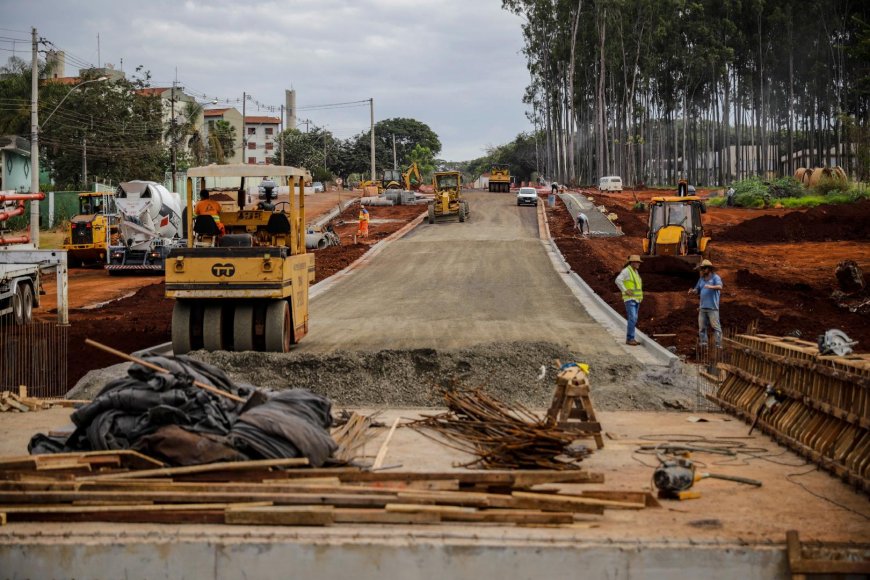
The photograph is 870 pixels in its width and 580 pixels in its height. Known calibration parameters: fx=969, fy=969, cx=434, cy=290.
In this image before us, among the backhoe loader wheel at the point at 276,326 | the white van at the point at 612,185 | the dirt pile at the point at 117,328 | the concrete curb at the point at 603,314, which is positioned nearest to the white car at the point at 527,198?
the concrete curb at the point at 603,314

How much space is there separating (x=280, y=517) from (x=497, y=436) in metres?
3.10

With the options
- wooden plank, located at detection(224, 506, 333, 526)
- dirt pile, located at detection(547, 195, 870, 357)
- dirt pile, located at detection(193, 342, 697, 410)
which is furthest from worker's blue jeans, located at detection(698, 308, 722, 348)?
wooden plank, located at detection(224, 506, 333, 526)

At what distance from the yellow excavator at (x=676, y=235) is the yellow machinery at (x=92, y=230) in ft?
68.8

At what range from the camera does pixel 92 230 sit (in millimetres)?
38688

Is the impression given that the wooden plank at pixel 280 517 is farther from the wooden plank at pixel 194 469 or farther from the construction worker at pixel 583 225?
the construction worker at pixel 583 225

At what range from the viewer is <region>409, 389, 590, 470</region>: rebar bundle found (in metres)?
9.24

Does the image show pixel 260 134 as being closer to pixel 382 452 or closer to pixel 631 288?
pixel 631 288

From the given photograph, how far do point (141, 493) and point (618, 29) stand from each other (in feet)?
304

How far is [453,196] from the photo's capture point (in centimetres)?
5169

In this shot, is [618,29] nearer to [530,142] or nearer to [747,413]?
[530,142]

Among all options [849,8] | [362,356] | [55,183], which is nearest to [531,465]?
[362,356]

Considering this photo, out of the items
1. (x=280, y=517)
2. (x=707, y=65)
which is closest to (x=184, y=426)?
(x=280, y=517)

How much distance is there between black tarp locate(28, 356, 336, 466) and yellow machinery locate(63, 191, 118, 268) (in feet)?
98.5

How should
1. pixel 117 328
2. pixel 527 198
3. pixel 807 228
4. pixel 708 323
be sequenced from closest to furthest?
pixel 708 323 < pixel 117 328 < pixel 807 228 < pixel 527 198
